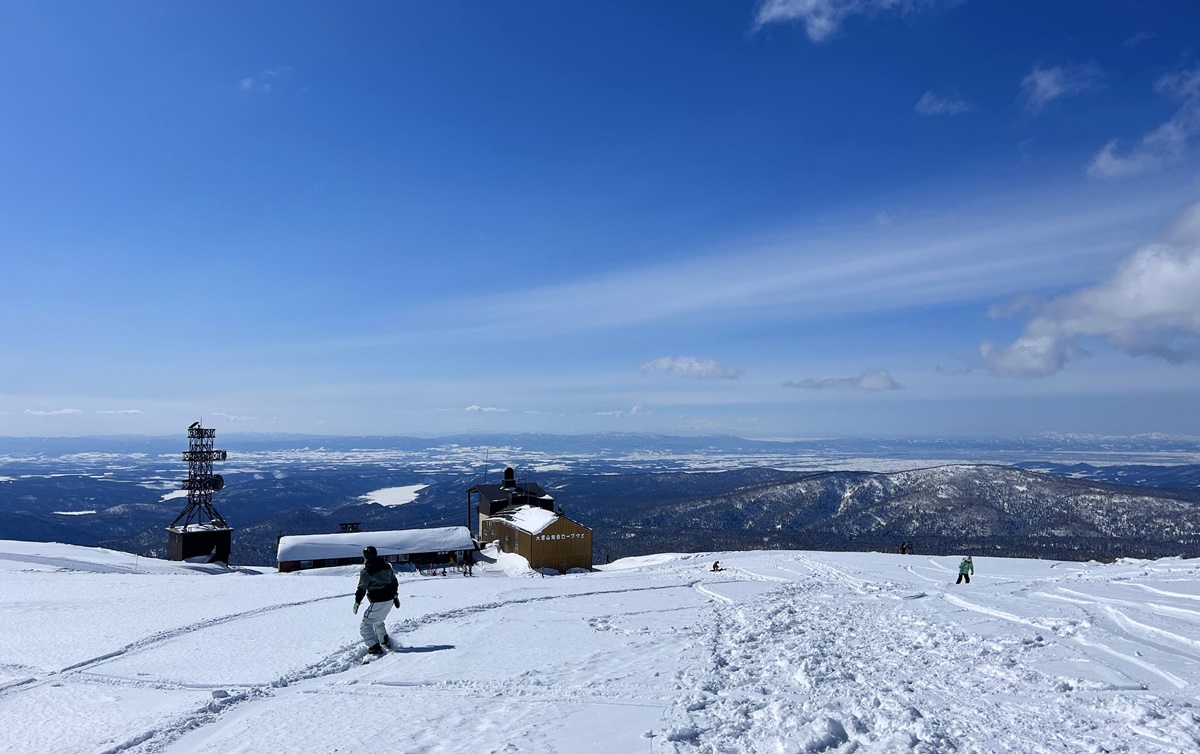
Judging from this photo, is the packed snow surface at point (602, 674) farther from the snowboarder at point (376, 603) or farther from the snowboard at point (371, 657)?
the snowboarder at point (376, 603)

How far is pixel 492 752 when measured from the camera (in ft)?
18.3

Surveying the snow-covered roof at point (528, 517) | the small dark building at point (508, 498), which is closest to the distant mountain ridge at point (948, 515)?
the small dark building at point (508, 498)

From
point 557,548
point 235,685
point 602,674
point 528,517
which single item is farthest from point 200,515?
point 602,674

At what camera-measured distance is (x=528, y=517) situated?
148 feet

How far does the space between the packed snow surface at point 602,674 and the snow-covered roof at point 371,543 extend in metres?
26.6

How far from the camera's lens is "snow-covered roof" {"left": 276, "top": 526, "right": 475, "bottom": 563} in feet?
138

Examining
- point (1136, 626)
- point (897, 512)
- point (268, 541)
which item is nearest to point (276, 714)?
point (1136, 626)

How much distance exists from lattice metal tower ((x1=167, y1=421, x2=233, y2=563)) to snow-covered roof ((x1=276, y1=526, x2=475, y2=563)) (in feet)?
21.3

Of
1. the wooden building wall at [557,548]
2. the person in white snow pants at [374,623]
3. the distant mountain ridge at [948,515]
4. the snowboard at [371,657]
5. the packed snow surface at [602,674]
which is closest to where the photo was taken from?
the packed snow surface at [602,674]

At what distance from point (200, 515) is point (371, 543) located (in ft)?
64.0

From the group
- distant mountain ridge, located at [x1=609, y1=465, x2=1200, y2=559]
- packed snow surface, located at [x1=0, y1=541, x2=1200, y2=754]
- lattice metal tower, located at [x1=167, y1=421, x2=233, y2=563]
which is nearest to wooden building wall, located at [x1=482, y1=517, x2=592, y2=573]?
lattice metal tower, located at [x1=167, y1=421, x2=233, y2=563]

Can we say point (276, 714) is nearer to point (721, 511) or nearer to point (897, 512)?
point (721, 511)

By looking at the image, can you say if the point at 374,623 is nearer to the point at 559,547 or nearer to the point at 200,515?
the point at 559,547

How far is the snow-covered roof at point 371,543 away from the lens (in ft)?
138
